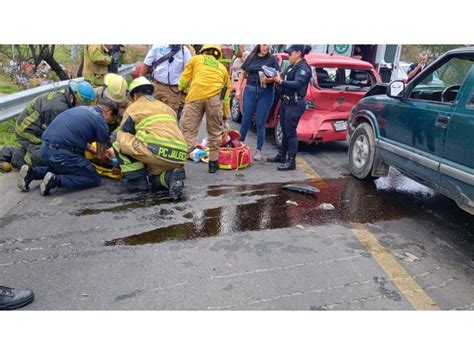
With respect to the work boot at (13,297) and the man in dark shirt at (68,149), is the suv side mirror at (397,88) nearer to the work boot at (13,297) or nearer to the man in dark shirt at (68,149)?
the man in dark shirt at (68,149)

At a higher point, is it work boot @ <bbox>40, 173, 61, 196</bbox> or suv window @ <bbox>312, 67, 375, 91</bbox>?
suv window @ <bbox>312, 67, 375, 91</bbox>

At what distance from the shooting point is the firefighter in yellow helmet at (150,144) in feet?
14.6

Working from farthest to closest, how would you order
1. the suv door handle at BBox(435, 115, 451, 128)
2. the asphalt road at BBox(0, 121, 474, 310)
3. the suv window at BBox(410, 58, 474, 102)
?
the suv window at BBox(410, 58, 474, 102) < the suv door handle at BBox(435, 115, 451, 128) < the asphalt road at BBox(0, 121, 474, 310)

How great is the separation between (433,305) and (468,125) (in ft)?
5.28

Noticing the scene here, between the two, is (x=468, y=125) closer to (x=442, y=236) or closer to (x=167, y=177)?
(x=442, y=236)

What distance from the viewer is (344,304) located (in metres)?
2.73

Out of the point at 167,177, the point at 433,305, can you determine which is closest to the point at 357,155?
the point at 167,177

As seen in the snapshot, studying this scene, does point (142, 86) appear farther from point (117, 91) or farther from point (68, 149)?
point (68, 149)

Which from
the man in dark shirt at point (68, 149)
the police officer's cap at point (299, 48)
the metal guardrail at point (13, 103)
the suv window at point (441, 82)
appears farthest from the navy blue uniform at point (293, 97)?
the metal guardrail at point (13, 103)

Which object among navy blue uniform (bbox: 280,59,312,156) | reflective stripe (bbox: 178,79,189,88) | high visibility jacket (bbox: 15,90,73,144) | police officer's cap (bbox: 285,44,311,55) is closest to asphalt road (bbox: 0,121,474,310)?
high visibility jacket (bbox: 15,90,73,144)

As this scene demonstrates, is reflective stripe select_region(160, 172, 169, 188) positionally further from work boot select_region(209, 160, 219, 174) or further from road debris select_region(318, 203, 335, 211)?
road debris select_region(318, 203, 335, 211)

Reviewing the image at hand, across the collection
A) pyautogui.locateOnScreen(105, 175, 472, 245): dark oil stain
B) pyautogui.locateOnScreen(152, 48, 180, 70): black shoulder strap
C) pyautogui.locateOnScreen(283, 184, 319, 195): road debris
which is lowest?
pyautogui.locateOnScreen(105, 175, 472, 245): dark oil stain

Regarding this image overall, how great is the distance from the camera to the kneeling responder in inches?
189

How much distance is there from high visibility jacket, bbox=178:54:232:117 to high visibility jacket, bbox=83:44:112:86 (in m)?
2.08
